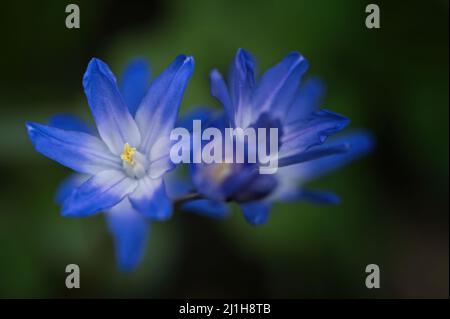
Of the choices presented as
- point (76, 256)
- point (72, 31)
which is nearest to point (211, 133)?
point (76, 256)

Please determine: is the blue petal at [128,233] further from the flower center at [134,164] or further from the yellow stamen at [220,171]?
the yellow stamen at [220,171]

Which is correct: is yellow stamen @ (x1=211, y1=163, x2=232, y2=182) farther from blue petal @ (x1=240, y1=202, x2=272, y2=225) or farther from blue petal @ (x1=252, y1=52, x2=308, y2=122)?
blue petal @ (x1=252, y1=52, x2=308, y2=122)

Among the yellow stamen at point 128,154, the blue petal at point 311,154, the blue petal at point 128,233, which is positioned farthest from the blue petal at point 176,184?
the blue petal at point 311,154

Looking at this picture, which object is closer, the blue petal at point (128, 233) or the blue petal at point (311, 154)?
the blue petal at point (311, 154)

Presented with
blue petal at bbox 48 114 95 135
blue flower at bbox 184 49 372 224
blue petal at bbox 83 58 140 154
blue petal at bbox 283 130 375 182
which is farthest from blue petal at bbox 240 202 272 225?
blue petal at bbox 48 114 95 135

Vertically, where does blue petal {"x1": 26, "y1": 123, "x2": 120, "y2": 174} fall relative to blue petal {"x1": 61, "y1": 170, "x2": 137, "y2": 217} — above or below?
above

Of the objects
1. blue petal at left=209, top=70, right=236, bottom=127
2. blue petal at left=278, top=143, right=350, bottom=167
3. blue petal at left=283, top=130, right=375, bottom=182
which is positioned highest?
blue petal at left=209, top=70, right=236, bottom=127

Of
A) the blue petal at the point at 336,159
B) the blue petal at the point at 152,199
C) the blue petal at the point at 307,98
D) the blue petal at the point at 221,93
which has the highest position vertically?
the blue petal at the point at 307,98
